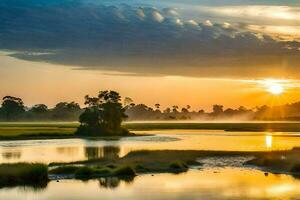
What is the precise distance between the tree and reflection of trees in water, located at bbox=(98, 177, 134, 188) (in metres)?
85.7

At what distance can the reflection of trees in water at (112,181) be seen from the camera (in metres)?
48.6

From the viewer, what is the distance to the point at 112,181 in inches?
1989

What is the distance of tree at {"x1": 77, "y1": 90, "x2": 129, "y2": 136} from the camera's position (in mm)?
138250

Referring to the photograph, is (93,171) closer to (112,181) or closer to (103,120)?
(112,181)

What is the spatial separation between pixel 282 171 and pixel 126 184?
682 inches

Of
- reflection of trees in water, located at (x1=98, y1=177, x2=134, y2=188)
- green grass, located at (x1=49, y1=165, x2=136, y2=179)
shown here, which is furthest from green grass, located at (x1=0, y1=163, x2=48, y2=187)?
reflection of trees in water, located at (x1=98, y1=177, x2=134, y2=188)

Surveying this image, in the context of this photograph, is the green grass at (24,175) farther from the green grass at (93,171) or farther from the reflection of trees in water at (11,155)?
the reflection of trees in water at (11,155)

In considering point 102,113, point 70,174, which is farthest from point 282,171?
point 102,113

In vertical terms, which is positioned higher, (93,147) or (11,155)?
(93,147)

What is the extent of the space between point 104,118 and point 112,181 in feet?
294

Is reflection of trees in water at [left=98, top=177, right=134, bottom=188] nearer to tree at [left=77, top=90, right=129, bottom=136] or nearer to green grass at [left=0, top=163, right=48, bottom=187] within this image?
green grass at [left=0, top=163, right=48, bottom=187]

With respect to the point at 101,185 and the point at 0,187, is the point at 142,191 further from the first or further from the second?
the point at 0,187

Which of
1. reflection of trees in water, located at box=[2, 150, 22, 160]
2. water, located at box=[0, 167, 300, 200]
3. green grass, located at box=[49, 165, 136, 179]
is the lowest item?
water, located at box=[0, 167, 300, 200]

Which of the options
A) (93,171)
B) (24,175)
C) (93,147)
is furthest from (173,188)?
(93,147)
